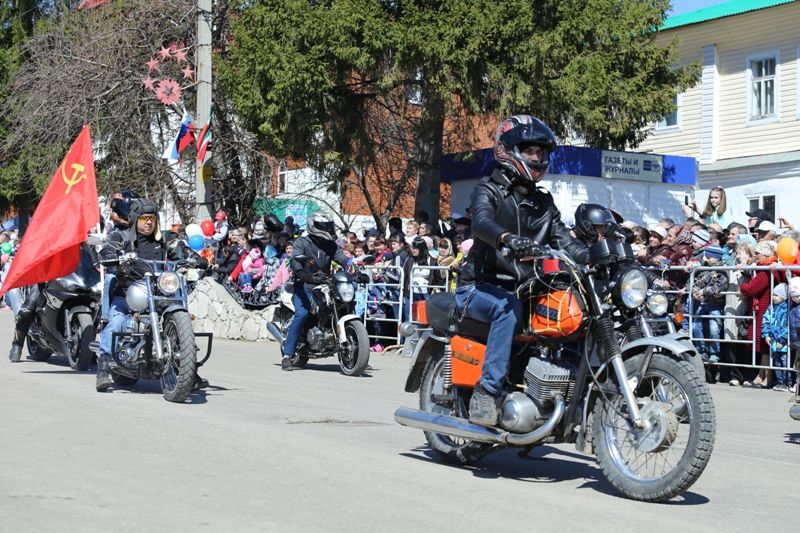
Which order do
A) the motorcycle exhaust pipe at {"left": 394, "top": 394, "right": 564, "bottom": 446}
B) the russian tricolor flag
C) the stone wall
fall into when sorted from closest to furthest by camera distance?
the motorcycle exhaust pipe at {"left": 394, "top": 394, "right": 564, "bottom": 446}, the stone wall, the russian tricolor flag

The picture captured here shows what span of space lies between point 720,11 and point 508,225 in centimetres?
2794

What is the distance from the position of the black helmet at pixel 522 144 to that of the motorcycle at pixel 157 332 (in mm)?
4105

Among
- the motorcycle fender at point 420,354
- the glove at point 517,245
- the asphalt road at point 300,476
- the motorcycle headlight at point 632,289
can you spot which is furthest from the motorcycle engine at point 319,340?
the motorcycle headlight at point 632,289

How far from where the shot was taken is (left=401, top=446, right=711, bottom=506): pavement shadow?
7.00m

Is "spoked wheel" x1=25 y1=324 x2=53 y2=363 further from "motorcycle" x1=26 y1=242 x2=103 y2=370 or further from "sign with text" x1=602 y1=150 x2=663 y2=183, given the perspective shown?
"sign with text" x1=602 y1=150 x2=663 y2=183

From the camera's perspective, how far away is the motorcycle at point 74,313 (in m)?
13.1

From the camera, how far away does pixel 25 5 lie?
1693 inches

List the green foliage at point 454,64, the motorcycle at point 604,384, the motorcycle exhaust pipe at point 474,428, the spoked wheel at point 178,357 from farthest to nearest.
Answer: the green foliage at point 454,64
the spoked wheel at point 178,357
the motorcycle exhaust pipe at point 474,428
the motorcycle at point 604,384

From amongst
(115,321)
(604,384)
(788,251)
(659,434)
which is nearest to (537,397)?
(604,384)

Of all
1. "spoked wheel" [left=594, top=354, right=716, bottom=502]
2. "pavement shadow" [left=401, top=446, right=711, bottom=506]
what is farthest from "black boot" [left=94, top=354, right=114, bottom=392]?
"spoked wheel" [left=594, top=354, right=716, bottom=502]

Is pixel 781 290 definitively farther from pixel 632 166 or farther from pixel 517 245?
pixel 632 166

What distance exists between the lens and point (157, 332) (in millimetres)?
10586

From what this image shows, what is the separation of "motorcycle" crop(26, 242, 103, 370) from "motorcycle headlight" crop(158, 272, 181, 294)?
232 cm

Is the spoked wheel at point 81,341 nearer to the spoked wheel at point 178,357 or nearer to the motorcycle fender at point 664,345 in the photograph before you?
the spoked wheel at point 178,357
